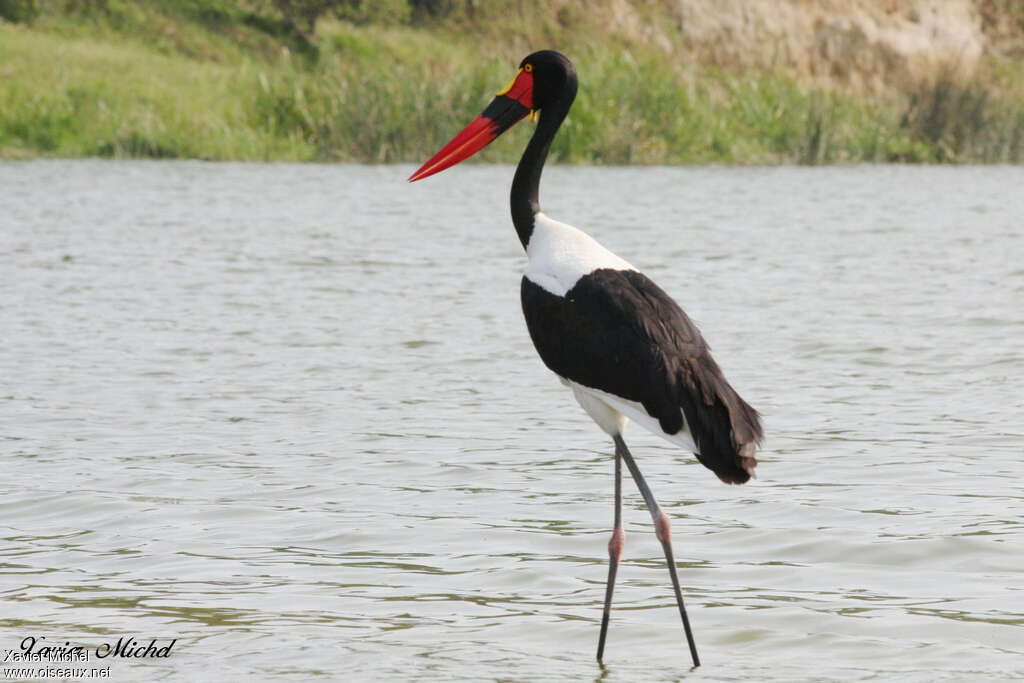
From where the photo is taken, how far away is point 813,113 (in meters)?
31.2

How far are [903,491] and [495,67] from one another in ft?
74.3

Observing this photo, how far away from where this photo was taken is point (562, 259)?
537cm

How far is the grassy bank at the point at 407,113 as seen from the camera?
2855 cm

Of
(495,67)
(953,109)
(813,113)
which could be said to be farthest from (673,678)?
(953,109)

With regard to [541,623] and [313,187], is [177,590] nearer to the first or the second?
[541,623]

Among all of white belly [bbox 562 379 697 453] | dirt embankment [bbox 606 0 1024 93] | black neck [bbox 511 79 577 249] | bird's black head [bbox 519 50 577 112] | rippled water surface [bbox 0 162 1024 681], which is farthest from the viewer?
dirt embankment [bbox 606 0 1024 93]

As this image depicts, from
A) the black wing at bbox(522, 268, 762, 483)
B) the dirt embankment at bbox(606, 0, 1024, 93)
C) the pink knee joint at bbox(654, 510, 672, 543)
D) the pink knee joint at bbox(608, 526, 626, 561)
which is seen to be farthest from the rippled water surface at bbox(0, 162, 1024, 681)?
the dirt embankment at bbox(606, 0, 1024, 93)

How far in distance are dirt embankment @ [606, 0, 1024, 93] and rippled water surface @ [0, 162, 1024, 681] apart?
26419 mm

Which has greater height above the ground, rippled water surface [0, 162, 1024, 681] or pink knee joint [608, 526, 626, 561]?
pink knee joint [608, 526, 626, 561]

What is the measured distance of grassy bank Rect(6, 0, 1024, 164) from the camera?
2855 cm
